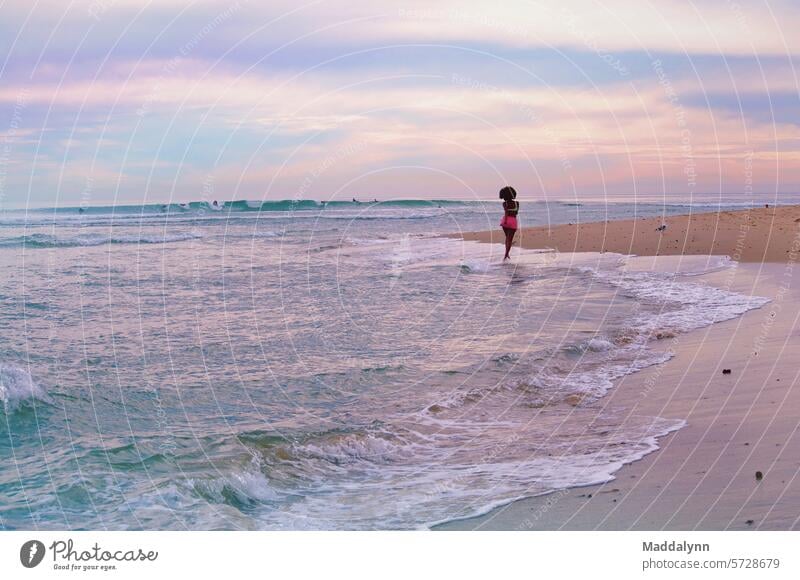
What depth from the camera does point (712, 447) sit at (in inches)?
254

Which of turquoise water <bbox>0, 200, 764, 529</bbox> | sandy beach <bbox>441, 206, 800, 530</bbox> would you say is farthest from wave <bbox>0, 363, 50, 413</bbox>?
sandy beach <bbox>441, 206, 800, 530</bbox>

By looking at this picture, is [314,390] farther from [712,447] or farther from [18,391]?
[712,447]

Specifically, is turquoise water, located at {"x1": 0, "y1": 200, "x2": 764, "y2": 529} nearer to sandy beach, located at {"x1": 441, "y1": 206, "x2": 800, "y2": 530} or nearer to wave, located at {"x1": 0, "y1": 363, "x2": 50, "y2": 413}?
wave, located at {"x1": 0, "y1": 363, "x2": 50, "y2": 413}

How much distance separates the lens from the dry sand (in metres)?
20.5

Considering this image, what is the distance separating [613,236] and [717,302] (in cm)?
1512

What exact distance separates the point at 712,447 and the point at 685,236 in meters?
19.5

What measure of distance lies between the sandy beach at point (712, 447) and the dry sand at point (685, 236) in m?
8.06

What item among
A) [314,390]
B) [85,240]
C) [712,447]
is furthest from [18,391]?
[85,240]

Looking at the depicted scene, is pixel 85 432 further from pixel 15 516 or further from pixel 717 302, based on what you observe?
pixel 717 302

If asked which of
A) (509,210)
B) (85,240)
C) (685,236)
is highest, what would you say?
(509,210)

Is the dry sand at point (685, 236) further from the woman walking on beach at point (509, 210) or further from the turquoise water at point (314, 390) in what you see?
the woman walking on beach at point (509, 210)

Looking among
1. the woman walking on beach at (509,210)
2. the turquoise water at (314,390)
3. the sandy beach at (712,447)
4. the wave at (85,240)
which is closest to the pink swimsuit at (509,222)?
the woman walking on beach at (509,210)

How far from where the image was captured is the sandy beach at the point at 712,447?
5465 millimetres

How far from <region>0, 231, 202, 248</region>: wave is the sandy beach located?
19639 millimetres
